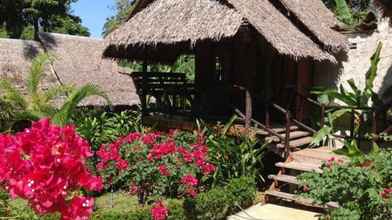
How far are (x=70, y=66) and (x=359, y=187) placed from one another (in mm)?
13069

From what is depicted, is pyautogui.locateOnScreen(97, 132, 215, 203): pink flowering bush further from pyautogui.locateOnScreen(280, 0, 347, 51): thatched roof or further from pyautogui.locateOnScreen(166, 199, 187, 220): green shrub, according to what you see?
pyautogui.locateOnScreen(280, 0, 347, 51): thatched roof

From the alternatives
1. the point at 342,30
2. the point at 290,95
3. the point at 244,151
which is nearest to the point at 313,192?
the point at 244,151

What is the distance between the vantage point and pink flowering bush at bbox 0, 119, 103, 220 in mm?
2367

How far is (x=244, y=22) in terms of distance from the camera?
25.5 ft

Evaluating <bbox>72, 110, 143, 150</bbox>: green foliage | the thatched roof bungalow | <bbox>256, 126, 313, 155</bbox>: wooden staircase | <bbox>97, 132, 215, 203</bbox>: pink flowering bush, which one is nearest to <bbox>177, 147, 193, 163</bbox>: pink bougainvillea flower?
<bbox>97, 132, 215, 203</bbox>: pink flowering bush

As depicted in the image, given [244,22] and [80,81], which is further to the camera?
Result: [80,81]

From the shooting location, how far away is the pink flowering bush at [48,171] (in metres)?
2.37

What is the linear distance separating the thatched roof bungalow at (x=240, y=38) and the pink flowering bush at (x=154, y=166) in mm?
2134

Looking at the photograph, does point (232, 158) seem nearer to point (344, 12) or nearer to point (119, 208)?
point (119, 208)

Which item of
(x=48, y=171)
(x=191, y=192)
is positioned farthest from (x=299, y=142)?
(x=48, y=171)

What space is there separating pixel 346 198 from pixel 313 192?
1.18 ft

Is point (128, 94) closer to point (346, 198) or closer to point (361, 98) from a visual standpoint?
point (361, 98)

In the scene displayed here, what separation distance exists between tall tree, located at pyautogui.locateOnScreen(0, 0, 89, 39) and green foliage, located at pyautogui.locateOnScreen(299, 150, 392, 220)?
17266 mm

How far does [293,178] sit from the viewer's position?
289 inches
